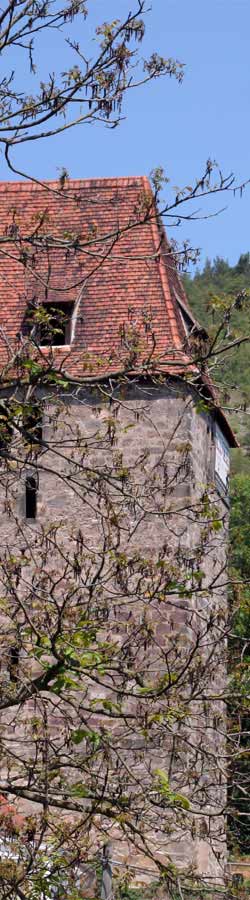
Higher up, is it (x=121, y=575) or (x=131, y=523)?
(x=131, y=523)

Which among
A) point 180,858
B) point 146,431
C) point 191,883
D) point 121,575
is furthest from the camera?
point 146,431

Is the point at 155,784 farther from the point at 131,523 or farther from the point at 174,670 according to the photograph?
the point at 131,523

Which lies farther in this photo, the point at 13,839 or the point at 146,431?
the point at 146,431

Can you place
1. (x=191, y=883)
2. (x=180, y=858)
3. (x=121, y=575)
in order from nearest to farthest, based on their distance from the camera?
(x=121, y=575) → (x=191, y=883) → (x=180, y=858)

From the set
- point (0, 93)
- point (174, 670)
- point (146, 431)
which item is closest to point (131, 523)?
point (146, 431)

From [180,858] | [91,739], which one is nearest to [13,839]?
[91,739]

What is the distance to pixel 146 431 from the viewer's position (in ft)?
64.5

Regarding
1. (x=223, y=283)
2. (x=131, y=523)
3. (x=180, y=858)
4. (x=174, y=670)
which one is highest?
(x=223, y=283)

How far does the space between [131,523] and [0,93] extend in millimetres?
11000

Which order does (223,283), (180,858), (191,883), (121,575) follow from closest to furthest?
(121,575) < (191,883) < (180,858) < (223,283)

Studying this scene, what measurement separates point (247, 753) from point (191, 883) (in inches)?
32.3

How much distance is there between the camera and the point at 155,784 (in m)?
8.47

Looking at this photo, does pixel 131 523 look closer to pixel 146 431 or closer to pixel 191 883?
pixel 146 431

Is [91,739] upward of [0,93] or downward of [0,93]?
downward
